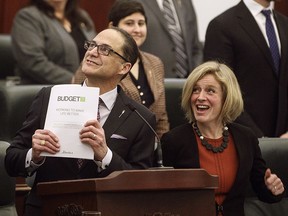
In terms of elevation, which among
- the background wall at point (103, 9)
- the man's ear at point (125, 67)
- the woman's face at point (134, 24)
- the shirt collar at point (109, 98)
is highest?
the background wall at point (103, 9)

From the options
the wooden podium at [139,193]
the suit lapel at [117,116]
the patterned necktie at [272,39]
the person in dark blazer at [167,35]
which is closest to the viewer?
the wooden podium at [139,193]

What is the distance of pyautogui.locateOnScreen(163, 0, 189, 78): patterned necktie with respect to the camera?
564 centimetres

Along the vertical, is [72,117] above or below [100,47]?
below

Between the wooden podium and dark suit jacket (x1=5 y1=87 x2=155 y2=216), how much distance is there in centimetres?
31

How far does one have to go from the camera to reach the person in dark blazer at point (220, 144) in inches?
151

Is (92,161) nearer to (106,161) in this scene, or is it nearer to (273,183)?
(106,161)

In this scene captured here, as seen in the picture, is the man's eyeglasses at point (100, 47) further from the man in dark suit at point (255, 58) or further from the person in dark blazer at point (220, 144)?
the man in dark suit at point (255, 58)

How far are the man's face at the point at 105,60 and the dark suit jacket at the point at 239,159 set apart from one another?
394mm

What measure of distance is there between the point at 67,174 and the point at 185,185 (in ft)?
1.83

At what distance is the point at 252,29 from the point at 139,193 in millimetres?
1946

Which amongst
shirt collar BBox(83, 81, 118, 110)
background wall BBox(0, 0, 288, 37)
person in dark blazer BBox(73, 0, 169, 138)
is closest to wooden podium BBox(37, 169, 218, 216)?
shirt collar BBox(83, 81, 118, 110)

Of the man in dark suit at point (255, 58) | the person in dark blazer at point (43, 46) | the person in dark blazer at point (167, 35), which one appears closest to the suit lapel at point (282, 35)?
the man in dark suit at point (255, 58)

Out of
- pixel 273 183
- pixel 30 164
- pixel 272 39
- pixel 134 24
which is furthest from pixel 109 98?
pixel 272 39

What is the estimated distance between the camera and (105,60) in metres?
3.68
